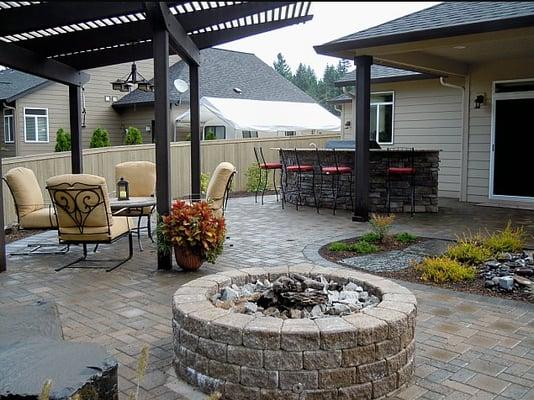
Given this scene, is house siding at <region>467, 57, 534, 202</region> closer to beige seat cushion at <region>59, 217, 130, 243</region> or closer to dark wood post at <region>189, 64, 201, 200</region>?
dark wood post at <region>189, 64, 201, 200</region>

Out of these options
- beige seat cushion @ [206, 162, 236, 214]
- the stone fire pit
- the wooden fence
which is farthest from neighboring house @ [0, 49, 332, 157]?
the stone fire pit

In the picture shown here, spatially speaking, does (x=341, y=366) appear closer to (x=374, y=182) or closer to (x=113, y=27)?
(x=113, y=27)

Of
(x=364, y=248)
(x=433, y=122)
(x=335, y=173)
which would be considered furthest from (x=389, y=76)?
(x=364, y=248)

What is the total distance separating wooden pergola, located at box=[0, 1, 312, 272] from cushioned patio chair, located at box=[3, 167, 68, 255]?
83 cm

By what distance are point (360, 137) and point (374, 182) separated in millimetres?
1368

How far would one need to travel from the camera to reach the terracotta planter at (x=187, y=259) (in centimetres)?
546

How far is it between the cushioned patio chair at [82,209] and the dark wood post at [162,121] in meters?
0.61

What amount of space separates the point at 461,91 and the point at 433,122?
0.91 metres

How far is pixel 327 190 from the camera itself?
10383 mm

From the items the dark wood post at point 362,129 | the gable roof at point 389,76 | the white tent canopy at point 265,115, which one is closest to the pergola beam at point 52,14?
the dark wood post at point 362,129

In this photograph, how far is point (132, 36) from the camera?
21.9ft

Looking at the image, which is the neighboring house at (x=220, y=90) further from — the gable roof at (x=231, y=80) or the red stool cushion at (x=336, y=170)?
the red stool cushion at (x=336, y=170)

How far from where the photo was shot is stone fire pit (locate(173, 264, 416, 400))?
106 inches

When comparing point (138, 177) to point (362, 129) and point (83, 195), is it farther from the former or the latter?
point (362, 129)
